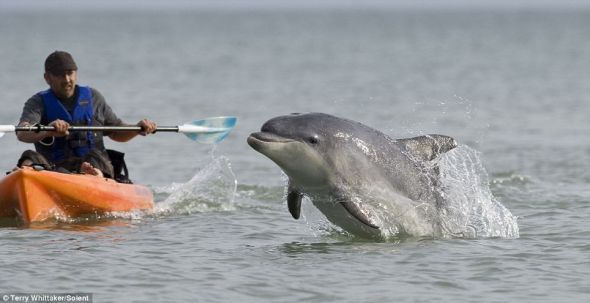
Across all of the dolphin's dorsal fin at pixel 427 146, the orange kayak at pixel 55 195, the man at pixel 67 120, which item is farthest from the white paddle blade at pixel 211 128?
the dolphin's dorsal fin at pixel 427 146

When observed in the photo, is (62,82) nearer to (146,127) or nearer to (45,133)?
(45,133)

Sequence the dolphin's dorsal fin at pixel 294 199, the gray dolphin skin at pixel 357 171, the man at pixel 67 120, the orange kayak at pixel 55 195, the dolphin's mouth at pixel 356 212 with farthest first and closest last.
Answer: the man at pixel 67 120 → the orange kayak at pixel 55 195 → the dolphin's dorsal fin at pixel 294 199 → the dolphin's mouth at pixel 356 212 → the gray dolphin skin at pixel 357 171

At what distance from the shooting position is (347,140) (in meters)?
12.9

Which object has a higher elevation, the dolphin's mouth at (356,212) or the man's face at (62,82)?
the man's face at (62,82)

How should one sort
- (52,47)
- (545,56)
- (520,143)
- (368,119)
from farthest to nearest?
(52,47), (545,56), (368,119), (520,143)

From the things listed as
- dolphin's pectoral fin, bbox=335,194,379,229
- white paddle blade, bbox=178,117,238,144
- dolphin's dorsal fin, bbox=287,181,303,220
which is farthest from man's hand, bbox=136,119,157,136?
dolphin's pectoral fin, bbox=335,194,379,229

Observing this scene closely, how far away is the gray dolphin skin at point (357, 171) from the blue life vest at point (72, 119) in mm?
3480

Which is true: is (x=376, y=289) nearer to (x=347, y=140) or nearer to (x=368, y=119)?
(x=347, y=140)

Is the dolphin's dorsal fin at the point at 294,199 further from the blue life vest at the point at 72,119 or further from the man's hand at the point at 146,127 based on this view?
the blue life vest at the point at 72,119

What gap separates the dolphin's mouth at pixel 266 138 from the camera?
40.3 ft

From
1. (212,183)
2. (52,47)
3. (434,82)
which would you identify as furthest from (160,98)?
(52,47)

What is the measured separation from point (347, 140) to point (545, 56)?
5504 cm

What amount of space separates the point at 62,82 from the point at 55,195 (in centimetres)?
138

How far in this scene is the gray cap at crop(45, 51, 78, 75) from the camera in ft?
49.3
